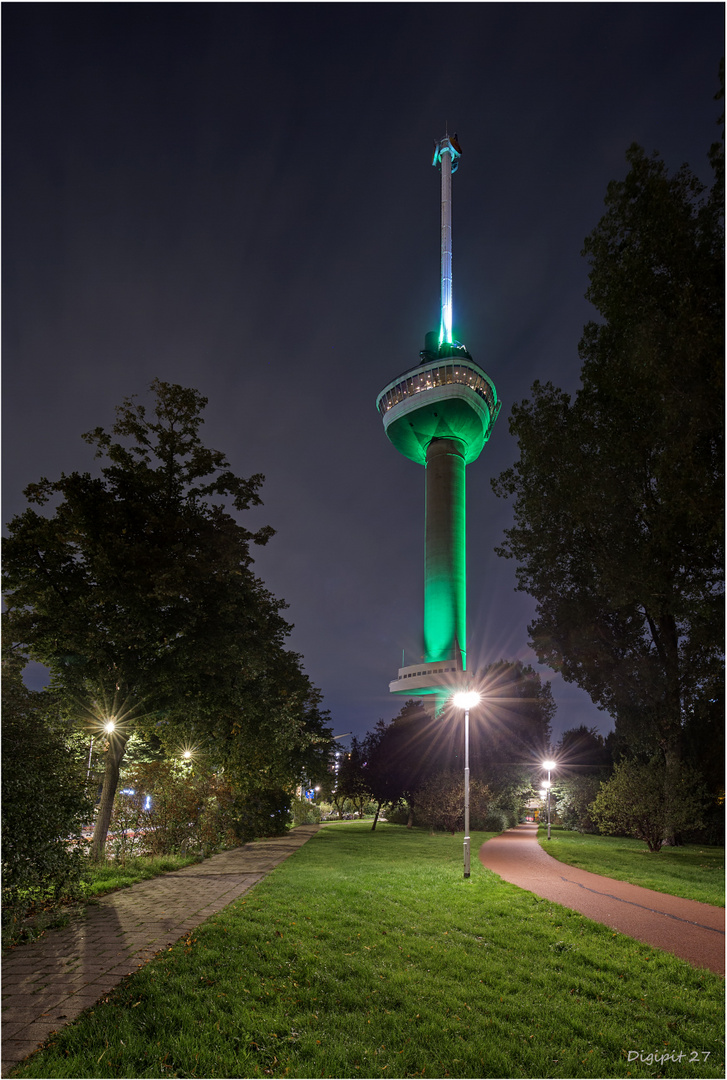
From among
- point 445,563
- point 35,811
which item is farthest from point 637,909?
point 445,563

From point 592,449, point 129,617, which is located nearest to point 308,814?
point 129,617

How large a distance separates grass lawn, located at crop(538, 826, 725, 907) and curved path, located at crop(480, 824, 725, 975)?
0.51 meters

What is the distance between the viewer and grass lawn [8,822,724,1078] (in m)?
5.17

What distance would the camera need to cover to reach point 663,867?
60.4 feet

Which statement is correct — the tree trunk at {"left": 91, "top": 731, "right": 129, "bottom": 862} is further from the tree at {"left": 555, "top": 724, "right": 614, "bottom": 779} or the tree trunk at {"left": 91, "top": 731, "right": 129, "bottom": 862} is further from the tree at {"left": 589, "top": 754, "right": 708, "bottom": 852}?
the tree at {"left": 555, "top": 724, "right": 614, "bottom": 779}

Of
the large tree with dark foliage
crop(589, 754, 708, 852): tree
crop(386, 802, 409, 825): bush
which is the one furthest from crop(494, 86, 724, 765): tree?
crop(386, 802, 409, 825): bush

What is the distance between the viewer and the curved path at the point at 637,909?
364 inches

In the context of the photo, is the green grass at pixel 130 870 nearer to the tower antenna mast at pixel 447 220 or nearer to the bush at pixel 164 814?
the bush at pixel 164 814

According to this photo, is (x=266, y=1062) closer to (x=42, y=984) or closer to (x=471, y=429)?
(x=42, y=984)

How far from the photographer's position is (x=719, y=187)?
7.23 m

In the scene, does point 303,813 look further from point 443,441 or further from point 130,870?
point 443,441

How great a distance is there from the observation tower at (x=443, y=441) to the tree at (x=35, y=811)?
59.9 m

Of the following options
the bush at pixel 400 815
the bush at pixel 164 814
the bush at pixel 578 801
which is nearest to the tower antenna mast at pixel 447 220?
the bush at pixel 578 801

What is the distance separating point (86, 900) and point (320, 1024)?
7.60 meters
